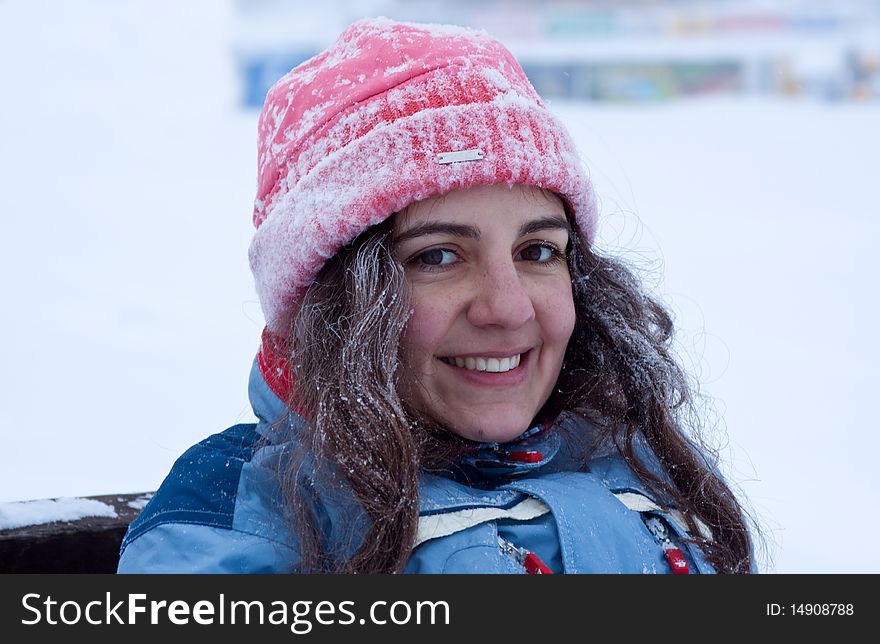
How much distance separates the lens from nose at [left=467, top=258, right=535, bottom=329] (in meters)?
1.52

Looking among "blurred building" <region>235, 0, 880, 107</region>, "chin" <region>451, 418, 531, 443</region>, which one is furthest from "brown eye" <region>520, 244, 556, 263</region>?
"blurred building" <region>235, 0, 880, 107</region>

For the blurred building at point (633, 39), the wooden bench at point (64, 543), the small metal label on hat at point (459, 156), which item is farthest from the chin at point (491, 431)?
the blurred building at point (633, 39)

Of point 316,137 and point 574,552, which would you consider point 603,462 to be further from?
point 316,137

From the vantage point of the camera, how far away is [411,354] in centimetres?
157

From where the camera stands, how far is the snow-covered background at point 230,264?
3.83 meters

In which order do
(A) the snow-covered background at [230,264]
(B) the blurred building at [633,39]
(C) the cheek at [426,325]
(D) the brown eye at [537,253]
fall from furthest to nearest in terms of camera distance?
(B) the blurred building at [633,39] < (A) the snow-covered background at [230,264] < (D) the brown eye at [537,253] < (C) the cheek at [426,325]

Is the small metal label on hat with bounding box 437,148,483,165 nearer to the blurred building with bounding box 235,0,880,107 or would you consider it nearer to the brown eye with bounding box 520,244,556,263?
the brown eye with bounding box 520,244,556,263

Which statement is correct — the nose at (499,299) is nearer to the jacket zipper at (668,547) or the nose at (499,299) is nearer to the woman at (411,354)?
the woman at (411,354)

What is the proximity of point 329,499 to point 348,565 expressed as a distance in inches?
4.5

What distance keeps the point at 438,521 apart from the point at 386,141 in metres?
Result: 0.60

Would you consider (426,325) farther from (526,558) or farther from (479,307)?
→ (526,558)

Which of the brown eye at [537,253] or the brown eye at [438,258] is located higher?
the brown eye at [537,253]

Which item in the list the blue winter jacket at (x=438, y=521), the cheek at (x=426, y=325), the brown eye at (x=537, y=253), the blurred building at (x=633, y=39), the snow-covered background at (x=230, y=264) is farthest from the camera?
the blurred building at (x=633, y=39)

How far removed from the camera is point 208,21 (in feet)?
53.5
